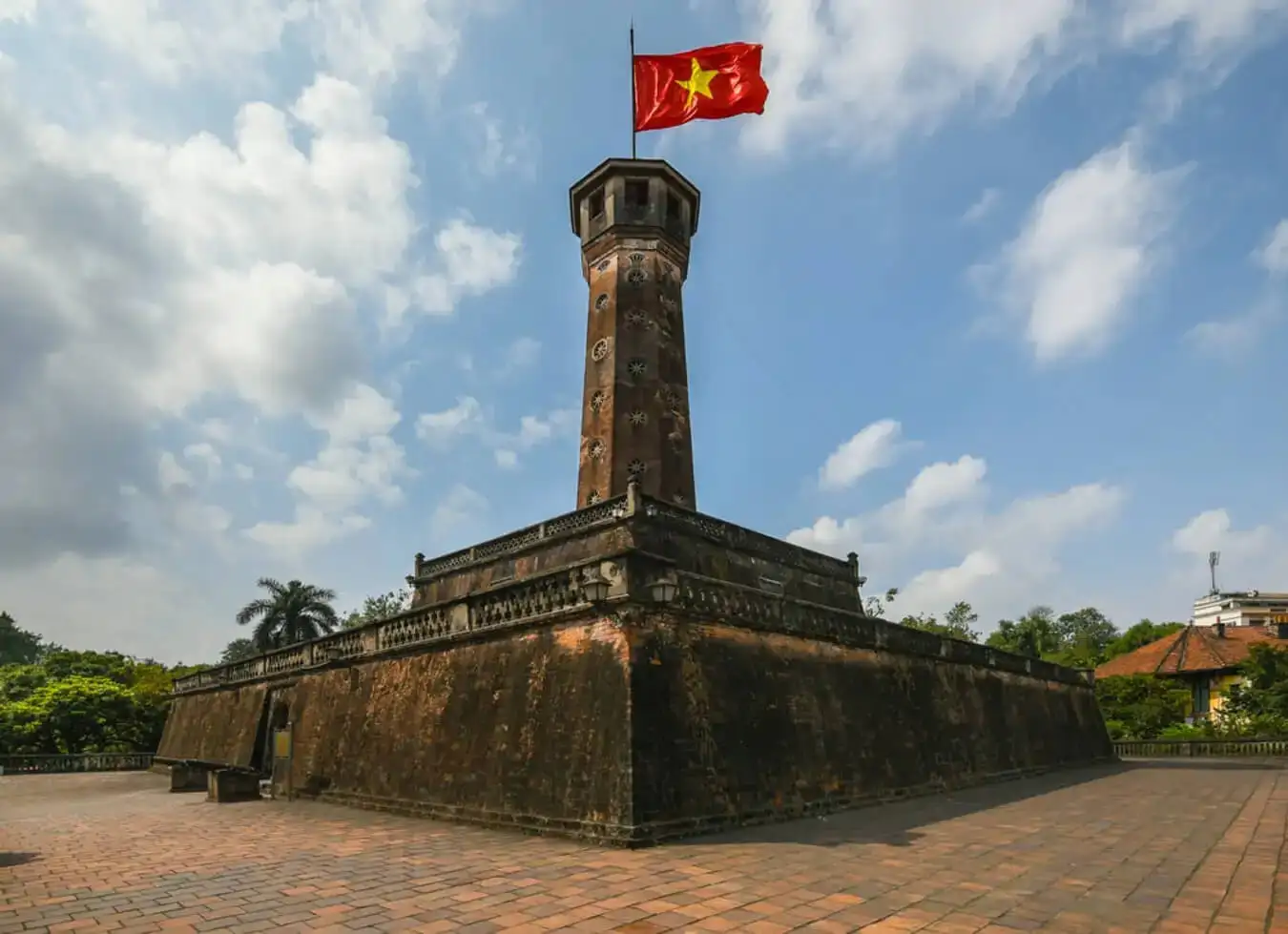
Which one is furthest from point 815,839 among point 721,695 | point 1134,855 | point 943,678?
point 943,678

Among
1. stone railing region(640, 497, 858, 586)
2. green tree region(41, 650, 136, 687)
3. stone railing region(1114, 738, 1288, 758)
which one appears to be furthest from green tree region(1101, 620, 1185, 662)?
green tree region(41, 650, 136, 687)

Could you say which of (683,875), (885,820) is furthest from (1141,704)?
(683,875)

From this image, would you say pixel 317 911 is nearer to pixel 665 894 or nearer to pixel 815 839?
pixel 665 894

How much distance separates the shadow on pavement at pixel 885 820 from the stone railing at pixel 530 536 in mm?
7231

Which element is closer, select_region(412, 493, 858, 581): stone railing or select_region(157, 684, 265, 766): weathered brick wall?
select_region(412, 493, 858, 581): stone railing

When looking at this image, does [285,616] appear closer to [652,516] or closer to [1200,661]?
[652,516]

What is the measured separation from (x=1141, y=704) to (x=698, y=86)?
34.2 m

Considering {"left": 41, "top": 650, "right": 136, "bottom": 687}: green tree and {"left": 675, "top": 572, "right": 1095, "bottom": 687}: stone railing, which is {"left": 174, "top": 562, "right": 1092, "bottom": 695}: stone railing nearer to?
{"left": 675, "top": 572, "right": 1095, "bottom": 687}: stone railing

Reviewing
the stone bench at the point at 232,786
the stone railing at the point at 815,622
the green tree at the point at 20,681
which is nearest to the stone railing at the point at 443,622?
the stone railing at the point at 815,622

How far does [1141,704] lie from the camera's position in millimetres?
35031

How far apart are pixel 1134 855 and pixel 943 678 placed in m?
9.39

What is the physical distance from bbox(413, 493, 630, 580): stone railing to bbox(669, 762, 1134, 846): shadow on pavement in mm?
7231

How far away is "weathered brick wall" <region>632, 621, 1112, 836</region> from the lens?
958cm

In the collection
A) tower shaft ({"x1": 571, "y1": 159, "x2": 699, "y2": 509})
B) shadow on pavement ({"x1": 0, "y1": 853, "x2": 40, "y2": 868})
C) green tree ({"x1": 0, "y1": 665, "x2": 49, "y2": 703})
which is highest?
tower shaft ({"x1": 571, "y1": 159, "x2": 699, "y2": 509})
